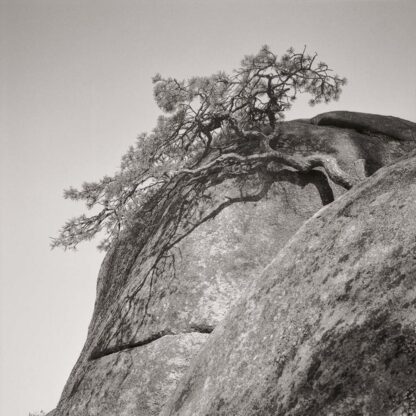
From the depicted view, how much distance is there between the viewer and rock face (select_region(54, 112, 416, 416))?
18.8ft

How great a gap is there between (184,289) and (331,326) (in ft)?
12.6

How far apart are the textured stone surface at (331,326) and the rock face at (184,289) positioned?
0.35 metres

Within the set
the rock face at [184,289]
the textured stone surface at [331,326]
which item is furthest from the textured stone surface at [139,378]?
the textured stone surface at [331,326]

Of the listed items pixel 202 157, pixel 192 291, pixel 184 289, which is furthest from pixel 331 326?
pixel 202 157

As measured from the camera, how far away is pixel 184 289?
6.53 metres

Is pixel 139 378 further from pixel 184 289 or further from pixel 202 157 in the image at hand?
pixel 202 157

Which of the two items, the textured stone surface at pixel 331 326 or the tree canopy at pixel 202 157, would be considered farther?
the tree canopy at pixel 202 157

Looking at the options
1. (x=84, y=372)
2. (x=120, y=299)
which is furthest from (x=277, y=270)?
(x=84, y=372)

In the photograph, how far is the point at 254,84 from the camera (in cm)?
959

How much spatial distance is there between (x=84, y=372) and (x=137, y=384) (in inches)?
75.8

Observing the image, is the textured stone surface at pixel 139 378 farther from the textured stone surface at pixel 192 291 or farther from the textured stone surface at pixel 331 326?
the textured stone surface at pixel 331 326

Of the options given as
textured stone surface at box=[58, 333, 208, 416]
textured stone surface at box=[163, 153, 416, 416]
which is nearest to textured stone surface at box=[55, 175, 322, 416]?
textured stone surface at box=[58, 333, 208, 416]

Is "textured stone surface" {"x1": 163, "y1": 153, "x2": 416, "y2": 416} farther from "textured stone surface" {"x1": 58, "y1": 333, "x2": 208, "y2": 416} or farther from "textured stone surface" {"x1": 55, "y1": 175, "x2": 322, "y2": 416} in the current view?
"textured stone surface" {"x1": 55, "y1": 175, "x2": 322, "y2": 416}

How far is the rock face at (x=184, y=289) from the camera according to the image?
5727 mm
